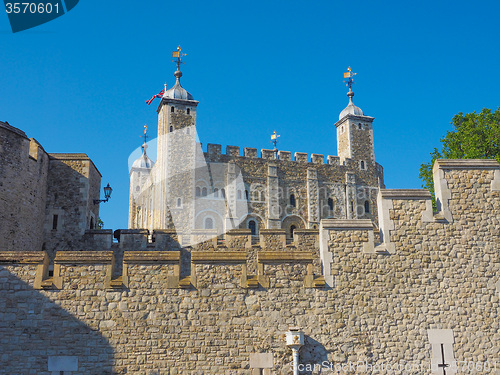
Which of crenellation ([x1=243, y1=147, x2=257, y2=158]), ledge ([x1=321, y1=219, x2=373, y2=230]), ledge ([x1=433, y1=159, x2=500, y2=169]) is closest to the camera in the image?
ledge ([x1=321, y1=219, x2=373, y2=230])

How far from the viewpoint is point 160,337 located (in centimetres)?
1061

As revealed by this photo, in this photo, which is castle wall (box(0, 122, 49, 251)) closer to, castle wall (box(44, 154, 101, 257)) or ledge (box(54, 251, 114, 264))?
castle wall (box(44, 154, 101, 257))

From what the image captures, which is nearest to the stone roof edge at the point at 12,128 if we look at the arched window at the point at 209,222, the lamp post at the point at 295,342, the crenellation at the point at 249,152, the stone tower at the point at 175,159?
the lamp post at the point at 295,342

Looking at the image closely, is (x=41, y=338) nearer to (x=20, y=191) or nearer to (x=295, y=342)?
(x=295, y=342)

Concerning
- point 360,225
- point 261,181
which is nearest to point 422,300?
point 360,225

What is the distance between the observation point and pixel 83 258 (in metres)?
10.8

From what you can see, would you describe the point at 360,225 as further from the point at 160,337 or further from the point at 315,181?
the point at 315,181

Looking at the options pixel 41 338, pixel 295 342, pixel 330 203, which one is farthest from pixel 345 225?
pixel 330 203

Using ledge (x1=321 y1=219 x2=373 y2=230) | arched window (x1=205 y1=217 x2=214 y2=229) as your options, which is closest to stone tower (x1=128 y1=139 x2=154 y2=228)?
arched window (x1=205 y1=217 x2=214 y2=229)

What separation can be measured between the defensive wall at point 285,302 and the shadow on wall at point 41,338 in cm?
Answer: 2

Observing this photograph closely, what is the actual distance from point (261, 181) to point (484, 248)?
122ft

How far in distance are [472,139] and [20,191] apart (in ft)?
59.4

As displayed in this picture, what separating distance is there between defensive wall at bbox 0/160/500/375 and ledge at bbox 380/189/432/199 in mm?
21

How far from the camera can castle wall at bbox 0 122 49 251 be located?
44.3 feet
